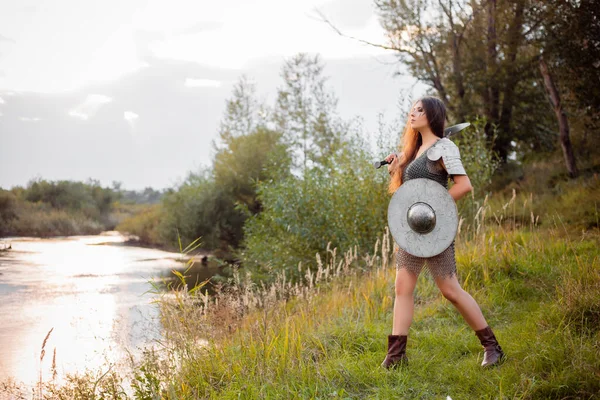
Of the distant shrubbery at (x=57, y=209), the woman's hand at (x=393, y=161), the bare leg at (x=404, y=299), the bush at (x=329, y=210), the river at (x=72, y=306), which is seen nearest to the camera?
the bare leg at (x=404, y=299)

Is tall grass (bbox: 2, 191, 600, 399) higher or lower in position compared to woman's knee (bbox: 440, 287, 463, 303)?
lower

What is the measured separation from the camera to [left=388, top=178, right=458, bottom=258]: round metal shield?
3426 mm

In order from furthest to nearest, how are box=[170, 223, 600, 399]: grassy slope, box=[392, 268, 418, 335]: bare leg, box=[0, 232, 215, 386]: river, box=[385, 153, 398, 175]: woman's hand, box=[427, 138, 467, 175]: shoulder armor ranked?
box=[0, 232, 215, 386]: river
box=[385, 153, 398, 175]: woman's hand
box=[392, 268, 418, 335]: bare leg
box=[427, 138, 467, 175]: shoulder armor
box=[170, 223, 600, 399]: grassy slope

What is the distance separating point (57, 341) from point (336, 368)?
4820 mm

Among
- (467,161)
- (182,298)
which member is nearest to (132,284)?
(467,161)

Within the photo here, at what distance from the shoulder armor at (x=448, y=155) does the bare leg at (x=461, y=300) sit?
0.70 meters

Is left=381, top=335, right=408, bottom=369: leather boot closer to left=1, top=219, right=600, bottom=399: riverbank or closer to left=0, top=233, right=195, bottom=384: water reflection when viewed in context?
left=1, top=219, right=600, bottom=399: riverbank

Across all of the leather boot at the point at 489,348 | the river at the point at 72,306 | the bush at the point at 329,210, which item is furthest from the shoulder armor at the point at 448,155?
the bush at the point at 329,210

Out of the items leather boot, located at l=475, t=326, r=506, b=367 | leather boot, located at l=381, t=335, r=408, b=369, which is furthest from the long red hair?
leather boot, located at l=475, t=326, r=506, b=367

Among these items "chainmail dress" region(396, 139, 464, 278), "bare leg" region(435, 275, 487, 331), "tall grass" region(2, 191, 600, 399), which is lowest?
"tall grass" region(2, 191, 600, 399)

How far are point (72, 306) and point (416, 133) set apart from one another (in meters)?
7.38

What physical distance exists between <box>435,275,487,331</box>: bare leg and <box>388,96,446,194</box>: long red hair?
2.43ft

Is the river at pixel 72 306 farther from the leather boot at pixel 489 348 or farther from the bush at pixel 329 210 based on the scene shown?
the bush at pixel 329 210

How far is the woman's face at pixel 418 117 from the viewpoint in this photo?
11.9 feet
